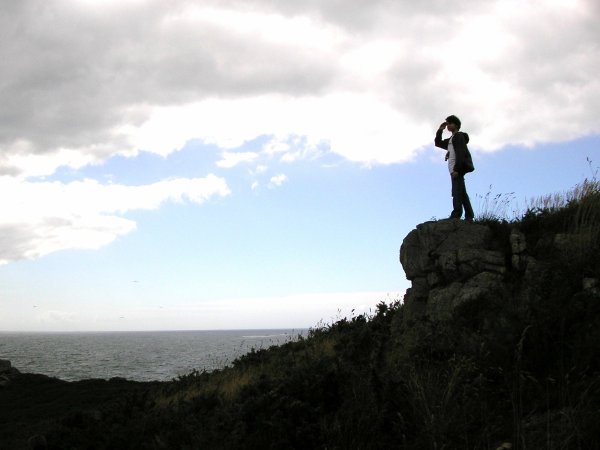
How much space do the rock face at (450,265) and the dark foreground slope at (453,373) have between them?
25mm

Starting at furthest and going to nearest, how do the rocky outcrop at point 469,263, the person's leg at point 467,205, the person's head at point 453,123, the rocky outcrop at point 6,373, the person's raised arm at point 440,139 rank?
the rocky outcrop at point 6,373 < the person's raised arm at point 440,139 < the person's head at point 453,123 < the person's leg at point 467,205 < the rocky outcrop at point 469,263

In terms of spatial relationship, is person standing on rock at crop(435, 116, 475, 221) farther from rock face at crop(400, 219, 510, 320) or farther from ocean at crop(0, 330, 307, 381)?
ocean at crop(0, 330, 307, 381)

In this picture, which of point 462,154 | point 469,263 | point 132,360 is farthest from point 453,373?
point 132,360

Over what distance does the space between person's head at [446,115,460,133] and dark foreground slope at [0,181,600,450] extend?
222 cm

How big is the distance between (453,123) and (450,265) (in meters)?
3.36

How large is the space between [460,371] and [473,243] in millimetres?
3740

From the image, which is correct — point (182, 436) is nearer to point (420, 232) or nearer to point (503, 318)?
point (503, 318)

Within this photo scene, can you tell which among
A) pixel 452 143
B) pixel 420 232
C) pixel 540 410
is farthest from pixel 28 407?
pixel 540 410

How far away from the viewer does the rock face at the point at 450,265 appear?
8.81m

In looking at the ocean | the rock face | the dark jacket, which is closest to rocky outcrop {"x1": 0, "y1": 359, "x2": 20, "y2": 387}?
the ocean

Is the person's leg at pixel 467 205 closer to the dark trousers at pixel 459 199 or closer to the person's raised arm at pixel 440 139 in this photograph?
the dark trousers at pixel 459 199

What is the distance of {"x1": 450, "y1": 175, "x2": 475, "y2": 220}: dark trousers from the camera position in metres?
10.7

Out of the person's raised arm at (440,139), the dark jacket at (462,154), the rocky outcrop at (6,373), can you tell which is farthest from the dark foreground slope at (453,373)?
the rocky outcrop at (6,373)

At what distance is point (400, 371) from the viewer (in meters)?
7.14
